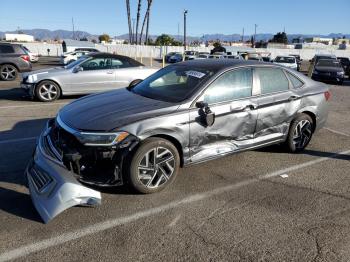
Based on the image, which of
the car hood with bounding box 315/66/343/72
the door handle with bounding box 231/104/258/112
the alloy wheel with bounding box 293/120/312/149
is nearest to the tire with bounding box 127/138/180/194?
the door handle with bounding box 231/104/258/112

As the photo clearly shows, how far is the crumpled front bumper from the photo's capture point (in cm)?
323

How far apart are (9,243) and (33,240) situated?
0.65ft

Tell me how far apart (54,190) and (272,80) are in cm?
350

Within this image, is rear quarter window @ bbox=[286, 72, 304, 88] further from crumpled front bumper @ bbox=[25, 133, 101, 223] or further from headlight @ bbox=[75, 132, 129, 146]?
crumpled front bumper @ bbox=[25, 133, 101, 223]

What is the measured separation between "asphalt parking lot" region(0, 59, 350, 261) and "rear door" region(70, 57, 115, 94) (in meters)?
4.92

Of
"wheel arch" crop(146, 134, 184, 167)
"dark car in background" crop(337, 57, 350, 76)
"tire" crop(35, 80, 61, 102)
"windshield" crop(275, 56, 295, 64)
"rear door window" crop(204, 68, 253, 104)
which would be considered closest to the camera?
"wheel arch" crop(146, 134, 184, 167)

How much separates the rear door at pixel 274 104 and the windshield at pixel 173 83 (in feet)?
3.04

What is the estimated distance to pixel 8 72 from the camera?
Answer: 46.5 ft

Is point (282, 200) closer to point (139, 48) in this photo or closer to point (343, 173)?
point (343, 173)

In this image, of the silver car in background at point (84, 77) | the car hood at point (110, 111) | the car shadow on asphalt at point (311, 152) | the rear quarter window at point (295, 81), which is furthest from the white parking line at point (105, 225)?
the silver car in background at point (84, 77)

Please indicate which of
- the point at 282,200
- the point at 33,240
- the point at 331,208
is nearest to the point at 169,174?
the point at 282,200

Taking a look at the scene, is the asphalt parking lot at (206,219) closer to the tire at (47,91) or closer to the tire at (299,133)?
the tire at (299,133)

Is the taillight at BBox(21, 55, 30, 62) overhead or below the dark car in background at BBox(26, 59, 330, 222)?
overhead

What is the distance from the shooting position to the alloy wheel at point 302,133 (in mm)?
5402
